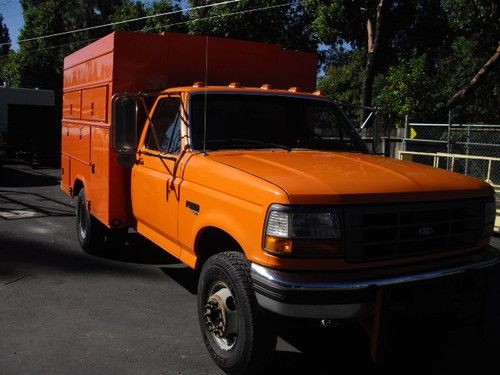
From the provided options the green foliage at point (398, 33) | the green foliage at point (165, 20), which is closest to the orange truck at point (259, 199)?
the green foliage at point (398, 33)

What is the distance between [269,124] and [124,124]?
1.29 metres

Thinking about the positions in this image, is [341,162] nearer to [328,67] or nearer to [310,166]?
[310,166]

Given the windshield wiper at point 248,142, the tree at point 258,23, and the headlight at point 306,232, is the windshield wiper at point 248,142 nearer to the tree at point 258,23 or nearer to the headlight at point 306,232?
the headlight at point 306,232

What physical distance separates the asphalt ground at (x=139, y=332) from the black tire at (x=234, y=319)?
25 centimetres

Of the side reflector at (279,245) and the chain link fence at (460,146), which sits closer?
the side reflector at (279,245)

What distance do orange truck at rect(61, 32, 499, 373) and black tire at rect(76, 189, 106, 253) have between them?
1.78 feet

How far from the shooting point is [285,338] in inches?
186

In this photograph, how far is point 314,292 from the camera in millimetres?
3363

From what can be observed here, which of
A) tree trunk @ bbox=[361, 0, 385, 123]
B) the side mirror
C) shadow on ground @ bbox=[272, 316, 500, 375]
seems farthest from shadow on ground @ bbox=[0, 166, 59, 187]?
shadow on ground @ bbox=[272, 316, 500, 375]

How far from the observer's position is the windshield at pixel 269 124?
4809 millimetres

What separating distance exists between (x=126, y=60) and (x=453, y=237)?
375 centimetres

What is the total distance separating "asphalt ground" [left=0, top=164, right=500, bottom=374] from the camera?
4137 millimetres

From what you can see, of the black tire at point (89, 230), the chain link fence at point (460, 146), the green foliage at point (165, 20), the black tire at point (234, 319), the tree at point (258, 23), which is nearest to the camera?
the black tire at point (234, 319)

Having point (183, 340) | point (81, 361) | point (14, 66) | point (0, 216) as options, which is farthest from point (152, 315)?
point (14, 66)
